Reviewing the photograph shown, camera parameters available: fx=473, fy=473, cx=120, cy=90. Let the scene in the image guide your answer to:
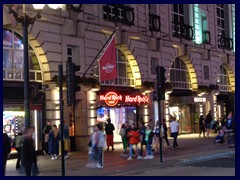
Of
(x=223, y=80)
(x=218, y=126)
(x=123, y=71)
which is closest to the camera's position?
(x=123, y=71)

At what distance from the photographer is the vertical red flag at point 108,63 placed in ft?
81.5

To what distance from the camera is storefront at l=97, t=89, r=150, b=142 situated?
27.6m

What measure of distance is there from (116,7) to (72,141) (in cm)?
911

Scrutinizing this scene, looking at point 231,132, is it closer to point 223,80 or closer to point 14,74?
point 14,74

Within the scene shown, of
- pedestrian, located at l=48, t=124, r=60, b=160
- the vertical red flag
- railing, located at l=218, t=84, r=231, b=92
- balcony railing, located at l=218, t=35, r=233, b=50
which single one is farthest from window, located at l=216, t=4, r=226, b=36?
pedestrian, located at l=48, t=124, r=60, b=160

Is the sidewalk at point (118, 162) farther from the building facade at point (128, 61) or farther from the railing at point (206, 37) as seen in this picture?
the railing at point (206, 37)

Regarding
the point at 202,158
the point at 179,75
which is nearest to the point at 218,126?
the point at 179,75

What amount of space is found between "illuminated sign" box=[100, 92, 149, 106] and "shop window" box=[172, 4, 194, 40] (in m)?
7.40

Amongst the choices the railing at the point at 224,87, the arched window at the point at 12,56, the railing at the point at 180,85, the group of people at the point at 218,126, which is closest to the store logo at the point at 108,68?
the arched window at the point at 12,56

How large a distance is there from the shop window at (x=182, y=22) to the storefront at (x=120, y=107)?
290 inches

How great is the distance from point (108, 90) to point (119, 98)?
0.84m

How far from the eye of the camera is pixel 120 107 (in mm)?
30078

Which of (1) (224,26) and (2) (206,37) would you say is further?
(1) (224,26)

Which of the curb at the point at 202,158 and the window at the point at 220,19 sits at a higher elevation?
the window at the point at 220,19
